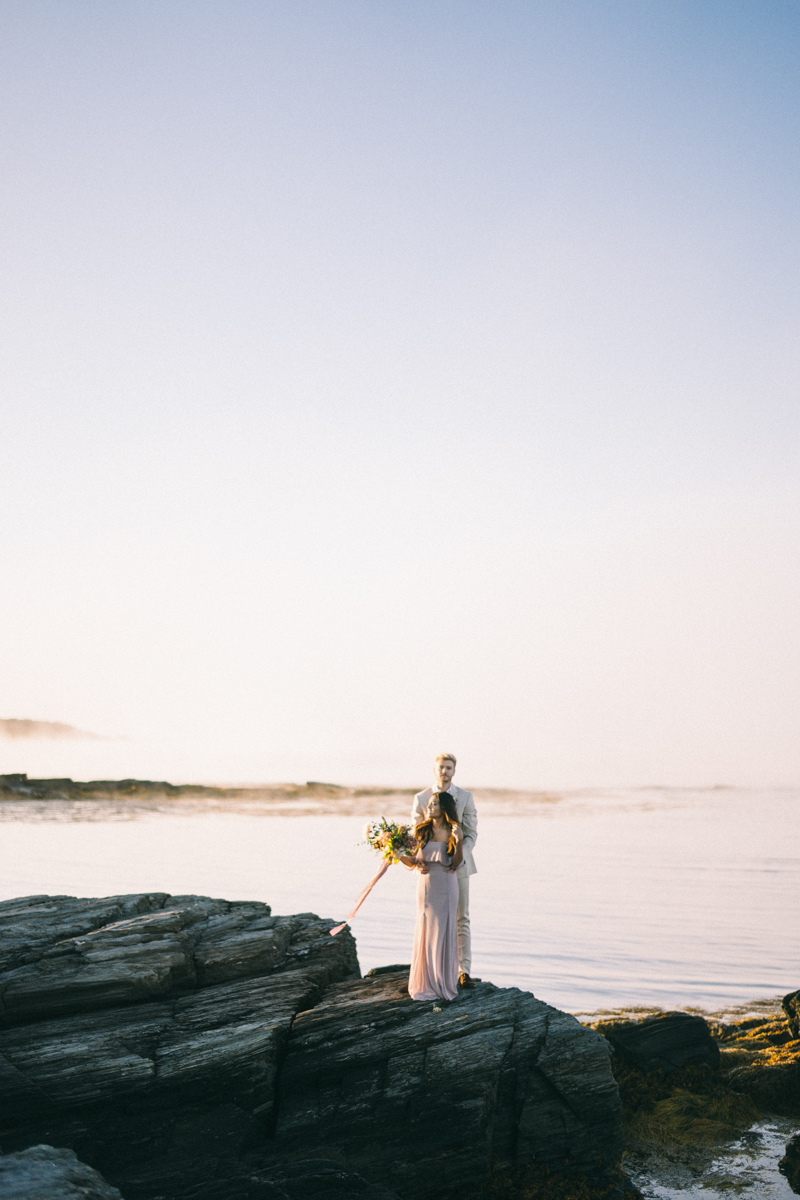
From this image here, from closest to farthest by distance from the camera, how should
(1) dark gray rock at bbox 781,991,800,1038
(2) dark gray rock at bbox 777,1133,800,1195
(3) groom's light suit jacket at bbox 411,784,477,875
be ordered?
(2) dark gray rock at bbox 777,1133,800,1195 → (3) groom's light suit jacket at bbox 411,784,477,875 → (1) dark gray rock at bbox 781,991,800,1038

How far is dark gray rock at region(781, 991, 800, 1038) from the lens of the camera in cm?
1595

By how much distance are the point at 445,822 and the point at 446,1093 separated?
354cm

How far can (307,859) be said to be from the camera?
4766 centimetres

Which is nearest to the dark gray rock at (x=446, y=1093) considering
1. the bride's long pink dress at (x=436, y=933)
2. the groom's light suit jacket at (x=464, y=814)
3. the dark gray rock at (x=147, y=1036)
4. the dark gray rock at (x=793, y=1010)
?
the bride's long pink dress at (x=436, y=933)

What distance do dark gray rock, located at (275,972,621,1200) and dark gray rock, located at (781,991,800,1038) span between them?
673 centimetres

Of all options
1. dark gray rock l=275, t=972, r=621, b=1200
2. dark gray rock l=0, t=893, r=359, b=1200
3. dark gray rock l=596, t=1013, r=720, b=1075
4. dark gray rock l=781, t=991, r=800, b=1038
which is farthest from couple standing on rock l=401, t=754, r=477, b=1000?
dark gray rock l=781, t=991, r=800, b=1038

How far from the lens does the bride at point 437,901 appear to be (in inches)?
470

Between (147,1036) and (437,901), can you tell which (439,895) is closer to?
(437,901)

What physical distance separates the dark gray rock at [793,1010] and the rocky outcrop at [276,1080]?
268 inches

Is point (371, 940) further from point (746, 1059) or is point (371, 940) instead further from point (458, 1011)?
point (458, 1011)

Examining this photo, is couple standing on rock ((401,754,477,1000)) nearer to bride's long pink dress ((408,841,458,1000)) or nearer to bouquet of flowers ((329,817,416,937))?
bride's long pink dress ((408,841,458,1000))

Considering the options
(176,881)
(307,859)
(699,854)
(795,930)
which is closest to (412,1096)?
(795,930)

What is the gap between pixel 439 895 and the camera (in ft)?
40.2

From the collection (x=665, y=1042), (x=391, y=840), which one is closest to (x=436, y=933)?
(x=391, y=840)
